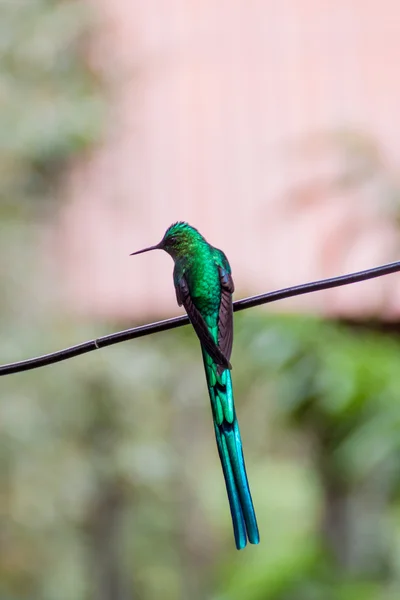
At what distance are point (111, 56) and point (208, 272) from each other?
324cm

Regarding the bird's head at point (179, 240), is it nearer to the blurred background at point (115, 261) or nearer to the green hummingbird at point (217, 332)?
the green hummingbird at point (217, 332)

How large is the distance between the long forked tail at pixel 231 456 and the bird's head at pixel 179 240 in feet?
0.83

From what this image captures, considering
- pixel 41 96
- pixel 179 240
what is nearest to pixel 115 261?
pixel 41 96

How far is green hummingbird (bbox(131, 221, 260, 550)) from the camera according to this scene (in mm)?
860

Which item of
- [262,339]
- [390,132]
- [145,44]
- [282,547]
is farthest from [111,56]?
[282,547]

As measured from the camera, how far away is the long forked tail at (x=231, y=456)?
2.79ft

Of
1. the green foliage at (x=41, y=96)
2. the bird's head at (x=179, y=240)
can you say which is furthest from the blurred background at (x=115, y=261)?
the bird's head at (x=179, y=240)

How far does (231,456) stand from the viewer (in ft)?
2.98

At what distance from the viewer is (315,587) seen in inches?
107

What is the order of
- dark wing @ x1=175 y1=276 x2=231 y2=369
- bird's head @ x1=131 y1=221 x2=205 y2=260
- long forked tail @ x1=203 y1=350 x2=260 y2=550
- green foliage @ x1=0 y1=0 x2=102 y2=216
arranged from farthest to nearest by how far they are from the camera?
green foliage @ x1=0 y1=0 x2=102 y2=216 < bird's head @ x1=131 y1=221 x2=205 y2=260 < dark wing @ x1=175 y1=276 x2=231 y2=369 < long forked tail @ x1=203 y1=350 x2=260 y2=550

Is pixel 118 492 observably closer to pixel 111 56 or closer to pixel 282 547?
pixel 282 547

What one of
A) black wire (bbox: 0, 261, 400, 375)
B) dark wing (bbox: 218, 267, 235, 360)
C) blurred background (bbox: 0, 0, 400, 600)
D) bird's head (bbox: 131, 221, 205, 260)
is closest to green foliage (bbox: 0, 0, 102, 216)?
blurred background (bbox: 0, 0, 400, 600)

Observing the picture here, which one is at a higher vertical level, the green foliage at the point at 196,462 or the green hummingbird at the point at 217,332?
the green hummingbird at the point at 217,332

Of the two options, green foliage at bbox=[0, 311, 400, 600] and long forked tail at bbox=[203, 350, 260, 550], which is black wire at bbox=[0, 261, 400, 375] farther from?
green foliage at bbox=[0, 311, 400, 600]
